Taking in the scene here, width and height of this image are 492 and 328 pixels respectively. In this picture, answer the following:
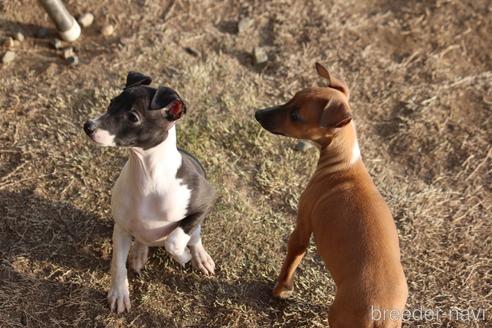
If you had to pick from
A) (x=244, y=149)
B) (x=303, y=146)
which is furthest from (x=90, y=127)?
(x=303, y=146)

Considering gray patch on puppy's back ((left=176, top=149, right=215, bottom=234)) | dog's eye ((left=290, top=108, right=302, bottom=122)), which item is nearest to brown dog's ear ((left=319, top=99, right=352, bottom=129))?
dog's eye ((left=290, top=108, right=302, bottom=122))

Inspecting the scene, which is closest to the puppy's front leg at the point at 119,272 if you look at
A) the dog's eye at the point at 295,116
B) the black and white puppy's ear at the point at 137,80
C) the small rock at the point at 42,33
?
the black and white puppy's ear at the point at 137,80

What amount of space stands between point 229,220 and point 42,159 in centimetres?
175

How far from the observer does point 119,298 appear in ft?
14.7

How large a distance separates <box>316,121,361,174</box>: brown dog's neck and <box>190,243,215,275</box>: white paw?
1162mm

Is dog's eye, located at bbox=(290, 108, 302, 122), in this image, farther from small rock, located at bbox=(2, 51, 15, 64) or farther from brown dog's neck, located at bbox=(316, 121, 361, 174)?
small rock, located at bbox=(2, 51, 15, 64)

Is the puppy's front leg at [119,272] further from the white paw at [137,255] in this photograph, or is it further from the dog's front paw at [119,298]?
the white paw at [137,255]

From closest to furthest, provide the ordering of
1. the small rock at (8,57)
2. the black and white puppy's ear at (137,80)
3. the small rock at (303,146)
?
the black and white puppy's ear at (137,80) → the small rock at (303,146) → the small rock at (8,57)

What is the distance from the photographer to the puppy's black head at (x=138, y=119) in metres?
3.63

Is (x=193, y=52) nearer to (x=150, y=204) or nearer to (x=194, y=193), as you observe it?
(x=194, y=193)

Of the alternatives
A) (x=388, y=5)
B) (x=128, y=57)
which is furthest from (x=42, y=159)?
(x=388, y=5)

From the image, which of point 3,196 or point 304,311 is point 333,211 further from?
point 3,196

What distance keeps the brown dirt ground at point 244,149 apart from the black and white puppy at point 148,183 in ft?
1.19

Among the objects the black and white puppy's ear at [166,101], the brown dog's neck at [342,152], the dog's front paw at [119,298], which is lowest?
the dog's front paw at [119,298]
